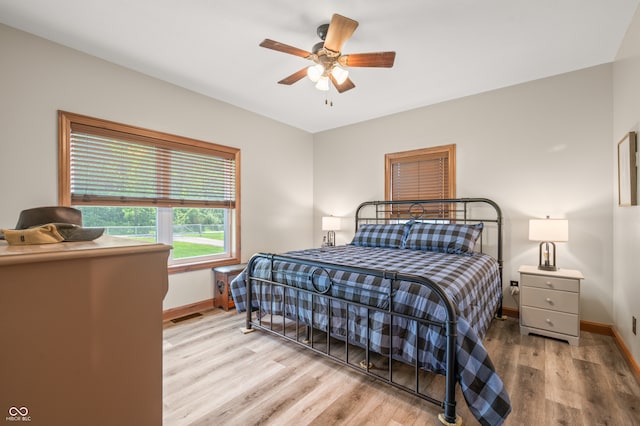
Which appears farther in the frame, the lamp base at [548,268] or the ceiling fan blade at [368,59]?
the lamp base at [548,268]

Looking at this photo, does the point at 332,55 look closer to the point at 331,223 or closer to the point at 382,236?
the point at 382,236

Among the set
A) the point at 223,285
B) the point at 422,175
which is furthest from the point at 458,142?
the point at 223,285

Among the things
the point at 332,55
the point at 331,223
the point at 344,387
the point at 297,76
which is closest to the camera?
the point at 344,387

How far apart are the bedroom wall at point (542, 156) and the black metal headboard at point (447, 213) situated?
0.38 ft

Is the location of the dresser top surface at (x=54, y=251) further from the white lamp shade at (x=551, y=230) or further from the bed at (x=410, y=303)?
the white lamp shade at (x=551, y=230)

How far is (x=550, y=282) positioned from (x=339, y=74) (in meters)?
2.56

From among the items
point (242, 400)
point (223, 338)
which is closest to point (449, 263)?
point (242, 400)

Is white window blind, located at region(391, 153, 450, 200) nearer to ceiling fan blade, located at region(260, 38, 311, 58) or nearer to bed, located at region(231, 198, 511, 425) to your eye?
bed, located at region(231, 198, 511, 425)

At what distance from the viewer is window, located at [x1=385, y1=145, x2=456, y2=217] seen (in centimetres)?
359

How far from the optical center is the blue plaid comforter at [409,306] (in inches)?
57.1

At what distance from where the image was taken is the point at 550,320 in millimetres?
2535

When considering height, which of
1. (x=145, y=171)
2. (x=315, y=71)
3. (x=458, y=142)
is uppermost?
(x=315, y=71)

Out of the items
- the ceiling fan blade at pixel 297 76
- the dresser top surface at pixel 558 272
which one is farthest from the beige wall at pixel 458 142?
the ceiling fan blade at pixel 297 76

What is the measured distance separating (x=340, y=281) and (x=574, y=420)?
1479 mm
